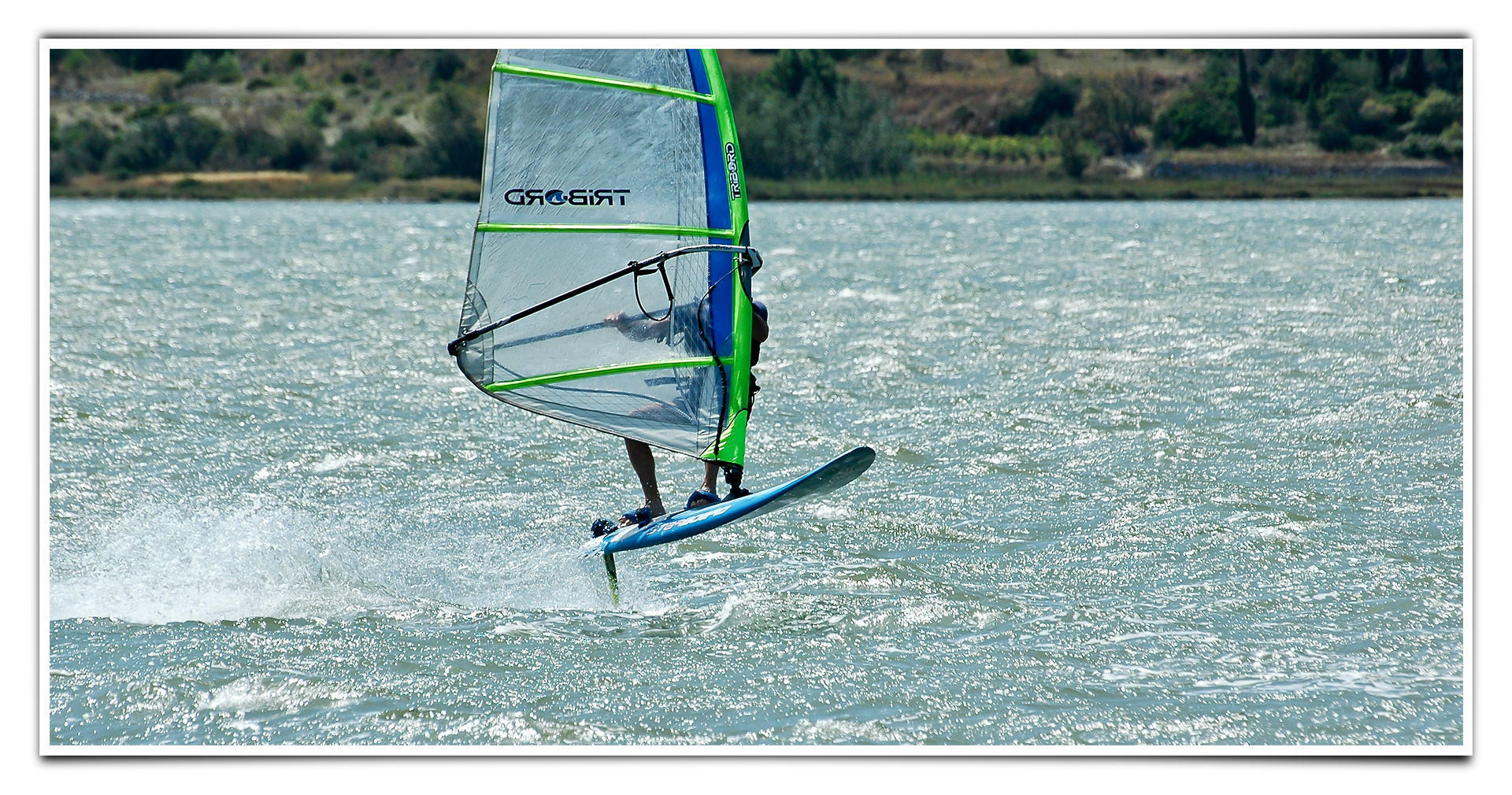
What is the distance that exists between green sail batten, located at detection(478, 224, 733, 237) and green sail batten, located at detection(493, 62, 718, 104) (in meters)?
0.58

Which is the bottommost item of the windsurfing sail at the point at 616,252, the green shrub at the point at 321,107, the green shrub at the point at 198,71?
the windsurfing sail at the point at 616,252

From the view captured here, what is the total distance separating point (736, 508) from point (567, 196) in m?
1.61

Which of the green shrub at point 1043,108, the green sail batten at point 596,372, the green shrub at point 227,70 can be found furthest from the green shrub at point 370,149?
the green sail batten at point 596,372

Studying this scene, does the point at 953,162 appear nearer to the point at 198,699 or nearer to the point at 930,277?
the point at 930,277

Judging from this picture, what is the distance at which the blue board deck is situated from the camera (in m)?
6.20

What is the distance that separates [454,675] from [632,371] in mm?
1645

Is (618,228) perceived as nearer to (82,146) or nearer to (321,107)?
(321,107)

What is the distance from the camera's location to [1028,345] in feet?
52.6

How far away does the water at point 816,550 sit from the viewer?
573cm

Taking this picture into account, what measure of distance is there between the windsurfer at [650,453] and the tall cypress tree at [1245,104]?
72.8 feet

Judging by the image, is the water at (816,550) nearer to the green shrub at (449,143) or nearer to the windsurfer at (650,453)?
the windsurfer at (650,453)

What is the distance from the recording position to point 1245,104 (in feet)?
116

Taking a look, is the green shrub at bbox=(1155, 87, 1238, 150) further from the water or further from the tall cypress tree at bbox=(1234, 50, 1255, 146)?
the water

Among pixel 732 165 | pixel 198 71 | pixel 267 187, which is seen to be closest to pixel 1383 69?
pixel 732 165
